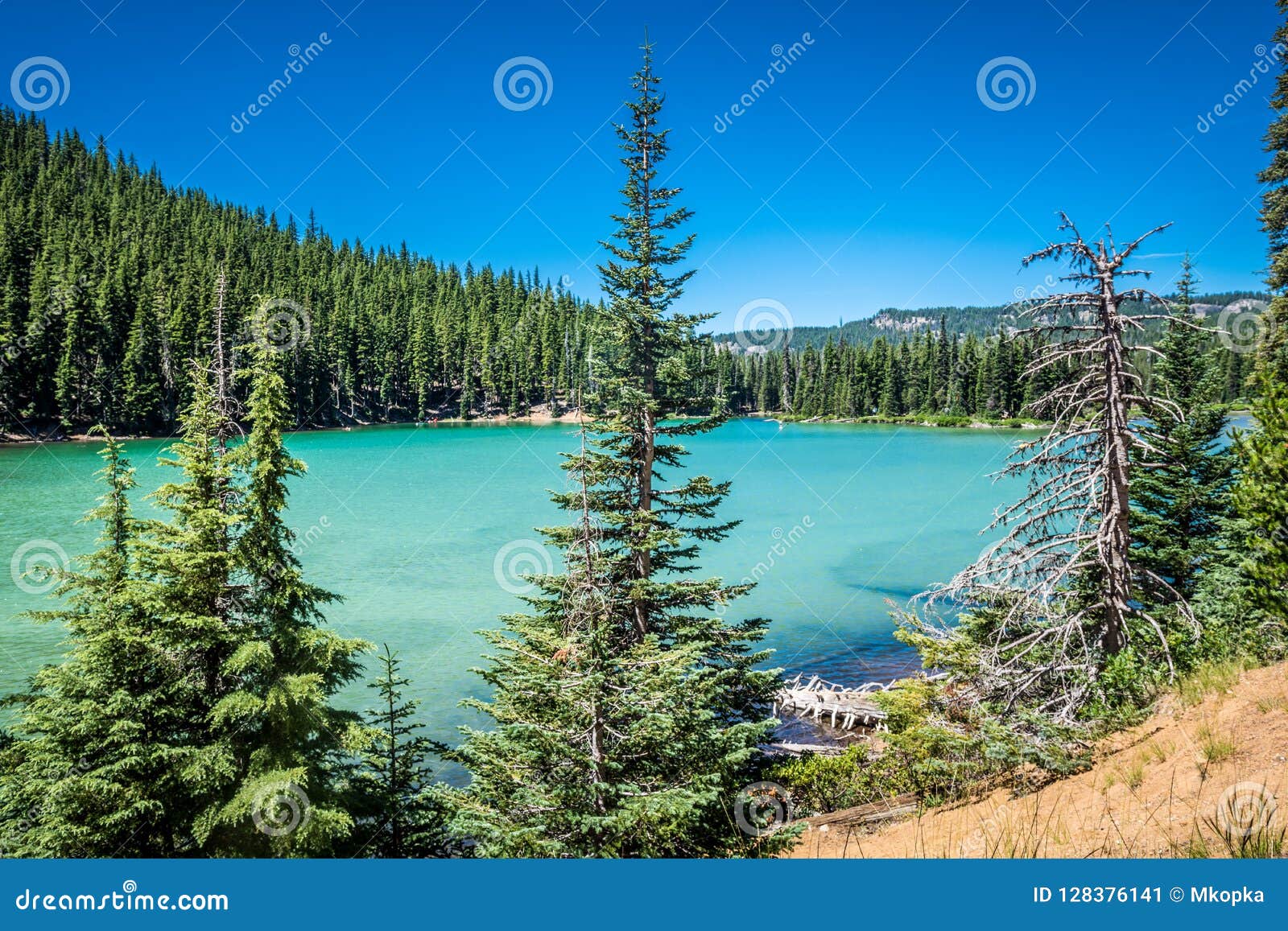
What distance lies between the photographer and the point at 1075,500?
36.6ft

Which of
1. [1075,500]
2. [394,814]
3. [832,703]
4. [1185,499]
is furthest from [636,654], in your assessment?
[1185,499]

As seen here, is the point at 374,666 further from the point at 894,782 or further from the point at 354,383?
the point at 354,383

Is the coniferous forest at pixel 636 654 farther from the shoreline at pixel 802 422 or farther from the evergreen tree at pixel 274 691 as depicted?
the shoreline at pixel 802 422

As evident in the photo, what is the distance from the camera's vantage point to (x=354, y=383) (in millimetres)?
114250

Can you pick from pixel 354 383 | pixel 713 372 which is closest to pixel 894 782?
pixel 713 372

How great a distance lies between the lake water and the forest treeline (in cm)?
1099

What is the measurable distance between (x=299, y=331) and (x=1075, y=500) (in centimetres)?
8272

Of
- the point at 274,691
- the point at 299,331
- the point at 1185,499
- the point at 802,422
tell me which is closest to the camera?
the point at 274,691

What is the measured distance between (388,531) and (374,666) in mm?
17085

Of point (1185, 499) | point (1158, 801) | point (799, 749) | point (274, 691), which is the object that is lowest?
point (799, 749)

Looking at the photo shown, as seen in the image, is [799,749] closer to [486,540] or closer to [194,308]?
[486,540]

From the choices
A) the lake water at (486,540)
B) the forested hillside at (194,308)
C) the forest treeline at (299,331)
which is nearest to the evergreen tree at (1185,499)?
the lake water at (486,540)

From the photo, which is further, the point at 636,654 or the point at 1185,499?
the point at 1185,499

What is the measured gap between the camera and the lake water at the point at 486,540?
21.4 m
